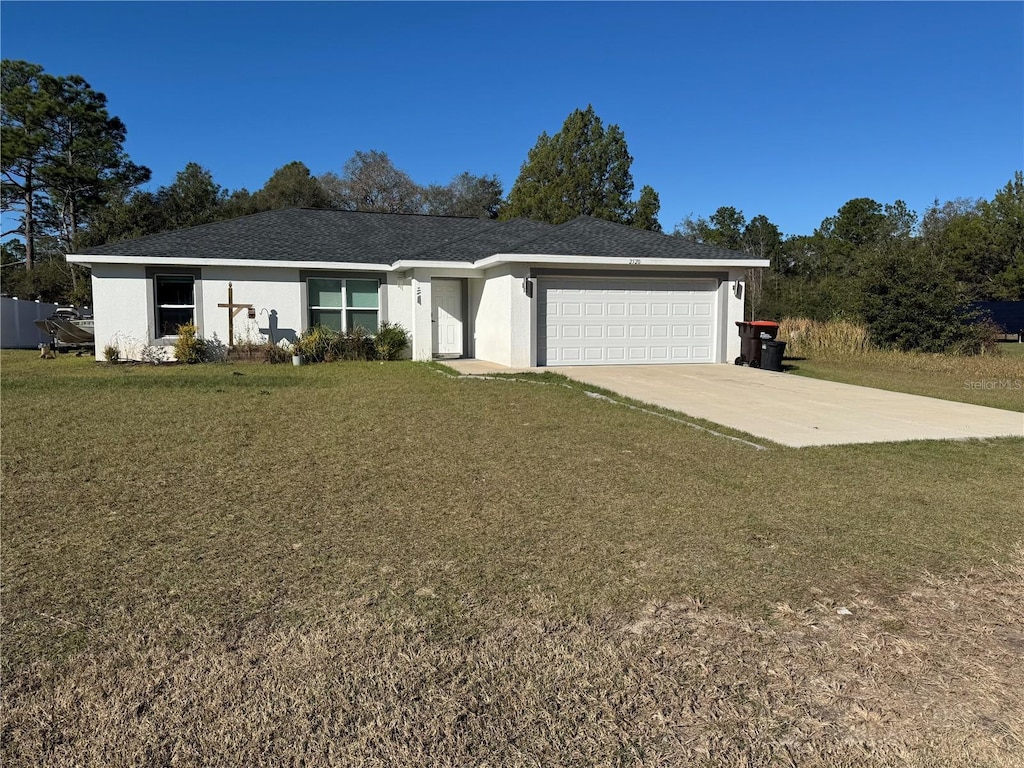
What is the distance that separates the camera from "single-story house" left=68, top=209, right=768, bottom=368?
16234mm

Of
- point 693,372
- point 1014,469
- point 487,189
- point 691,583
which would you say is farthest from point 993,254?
point 691,583

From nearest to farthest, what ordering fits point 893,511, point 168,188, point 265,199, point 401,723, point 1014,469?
1. point 401,723
2. point 893,511
3. point 1014,469
4. point 168,188
5. point 265,199

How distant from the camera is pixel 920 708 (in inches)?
107

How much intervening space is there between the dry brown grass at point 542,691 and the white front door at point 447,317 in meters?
16.0

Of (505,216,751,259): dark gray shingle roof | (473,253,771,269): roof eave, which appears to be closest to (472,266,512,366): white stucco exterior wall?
(473,253,771,269): roof eave

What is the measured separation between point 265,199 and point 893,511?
147 ft

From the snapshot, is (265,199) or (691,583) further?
(265,199)

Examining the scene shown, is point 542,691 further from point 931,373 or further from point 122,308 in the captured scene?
point 122,308

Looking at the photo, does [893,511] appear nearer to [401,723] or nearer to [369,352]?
[401,723]

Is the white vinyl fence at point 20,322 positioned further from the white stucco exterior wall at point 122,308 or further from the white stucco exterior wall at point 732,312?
the white stucco exterior wall at point 732,312

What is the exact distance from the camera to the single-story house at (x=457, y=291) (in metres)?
16.2

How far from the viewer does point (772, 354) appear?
15938 millimetres

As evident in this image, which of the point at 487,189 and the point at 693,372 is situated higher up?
the point at 487,189

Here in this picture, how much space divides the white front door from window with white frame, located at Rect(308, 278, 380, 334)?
1610 millimetres
